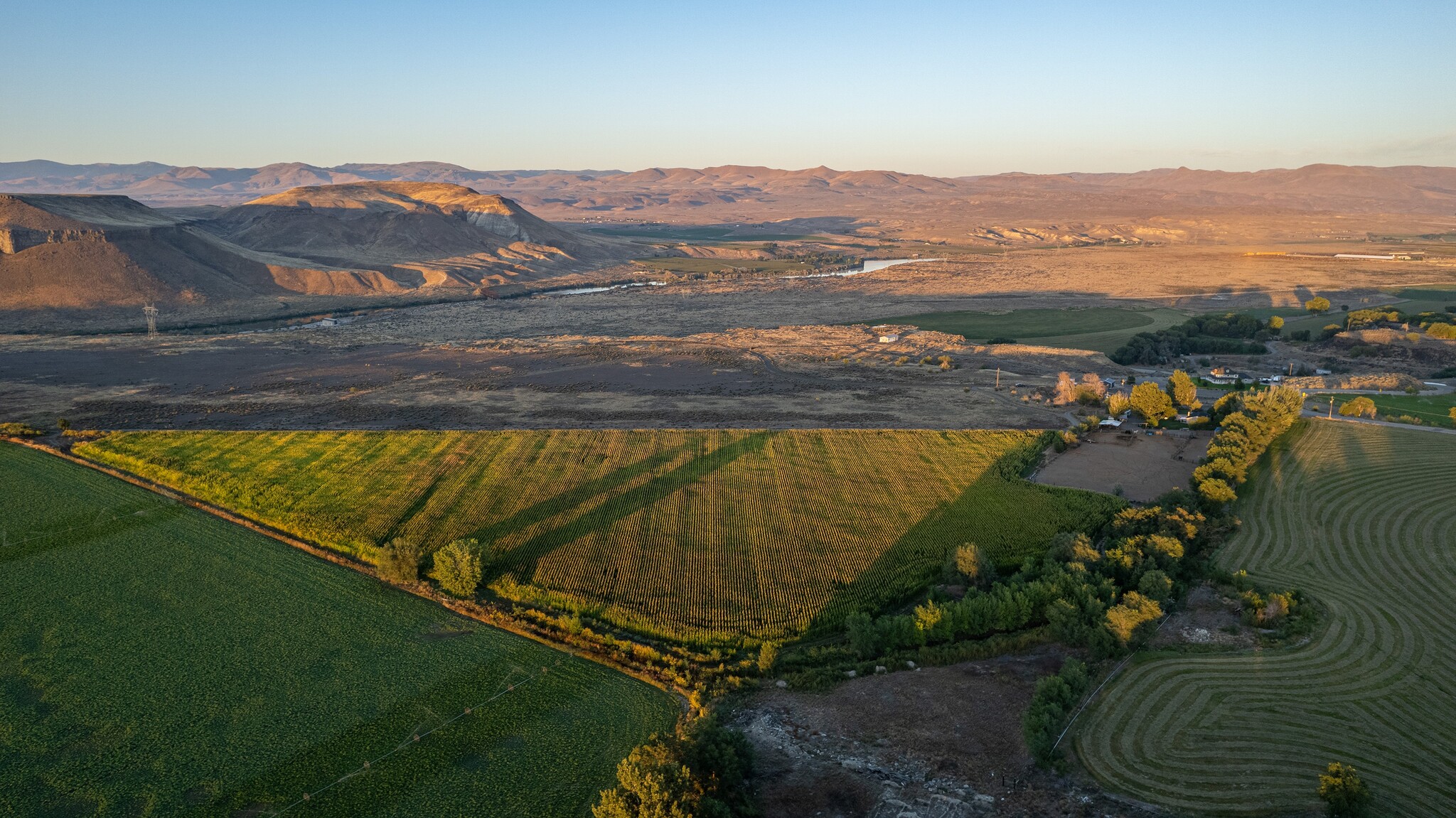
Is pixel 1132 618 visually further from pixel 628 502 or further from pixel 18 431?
pixel 18 431

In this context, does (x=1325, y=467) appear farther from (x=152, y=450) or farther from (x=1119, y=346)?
(x=152, y=450)

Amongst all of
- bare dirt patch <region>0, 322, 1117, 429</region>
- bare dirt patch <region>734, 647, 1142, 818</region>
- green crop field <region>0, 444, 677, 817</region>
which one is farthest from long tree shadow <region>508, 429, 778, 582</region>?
bare dirt patch <region>734, 647, 1142, 818</region>

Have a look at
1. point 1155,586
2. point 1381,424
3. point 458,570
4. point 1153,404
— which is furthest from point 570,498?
point 1381,424

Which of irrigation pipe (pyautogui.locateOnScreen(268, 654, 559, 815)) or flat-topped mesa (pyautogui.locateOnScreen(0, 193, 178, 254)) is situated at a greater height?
flat-topped mesa (pyautogui.locateOnScreen(0, 193, 178, 254))

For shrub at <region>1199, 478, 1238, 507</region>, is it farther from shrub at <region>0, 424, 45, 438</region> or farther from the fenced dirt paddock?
shrub at <region>0, 424, 45, 438</region>

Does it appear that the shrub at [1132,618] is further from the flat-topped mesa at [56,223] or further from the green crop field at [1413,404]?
the flat-topped mesa at [56,223]

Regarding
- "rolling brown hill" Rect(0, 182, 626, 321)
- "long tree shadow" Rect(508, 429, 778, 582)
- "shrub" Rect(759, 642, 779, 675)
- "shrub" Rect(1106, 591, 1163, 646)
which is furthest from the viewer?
"rolling brown hill" Rect(0, 182, 626, 321)
